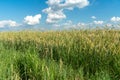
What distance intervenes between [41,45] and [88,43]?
210cm

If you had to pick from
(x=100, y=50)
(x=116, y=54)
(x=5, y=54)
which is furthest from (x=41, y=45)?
(x=116, y=54)

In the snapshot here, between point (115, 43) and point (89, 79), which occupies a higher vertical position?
point (115, 43)

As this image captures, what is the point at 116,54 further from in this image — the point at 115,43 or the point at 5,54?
the point at 5,54

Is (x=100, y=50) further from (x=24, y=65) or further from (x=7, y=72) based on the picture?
(x=7, y=72)

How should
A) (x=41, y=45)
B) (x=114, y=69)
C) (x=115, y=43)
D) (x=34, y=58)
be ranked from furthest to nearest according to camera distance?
(x=41, y=45)
(x=115, y=43)
(x=34, y=58)
(x=114, y=69)

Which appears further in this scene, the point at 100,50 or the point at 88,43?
the point at 88,43

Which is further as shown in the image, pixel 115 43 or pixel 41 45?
pixel 41 45

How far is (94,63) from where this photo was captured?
23.5ft

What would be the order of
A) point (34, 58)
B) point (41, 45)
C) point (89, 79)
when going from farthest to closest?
1. point (41, 45)
2. point (34, 58)
3. point (89, 79)

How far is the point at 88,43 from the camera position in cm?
798

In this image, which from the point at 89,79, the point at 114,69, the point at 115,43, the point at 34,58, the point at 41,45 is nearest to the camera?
the point at 89,79

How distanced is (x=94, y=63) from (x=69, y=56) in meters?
0.98

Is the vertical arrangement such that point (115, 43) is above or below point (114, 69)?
above

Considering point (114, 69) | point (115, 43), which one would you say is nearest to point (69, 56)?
point (115, 43)
